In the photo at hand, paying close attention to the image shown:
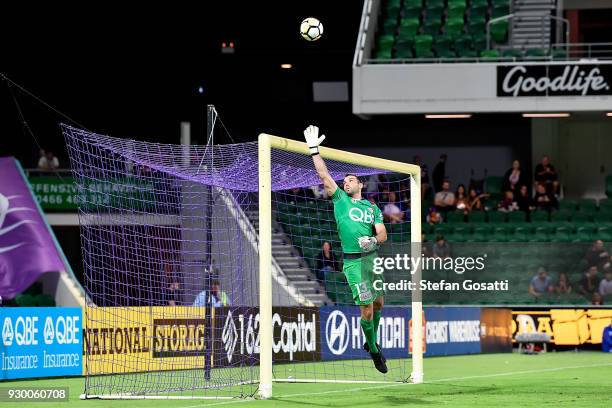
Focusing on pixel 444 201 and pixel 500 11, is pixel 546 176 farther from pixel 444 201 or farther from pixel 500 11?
pixel 500 11

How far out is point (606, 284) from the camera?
26188 millimetres

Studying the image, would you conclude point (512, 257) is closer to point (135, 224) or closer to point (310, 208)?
point (310, 208)

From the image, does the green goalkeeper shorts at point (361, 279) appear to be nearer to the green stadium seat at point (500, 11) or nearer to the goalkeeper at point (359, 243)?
the goalkeeper at point (359, 243)

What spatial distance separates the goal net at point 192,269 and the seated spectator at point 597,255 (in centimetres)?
694

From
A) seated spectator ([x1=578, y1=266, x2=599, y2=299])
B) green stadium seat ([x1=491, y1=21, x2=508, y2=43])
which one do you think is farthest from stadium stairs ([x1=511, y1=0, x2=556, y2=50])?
seated spectator ([x1=578, y1=266, x2=599, y2=299])

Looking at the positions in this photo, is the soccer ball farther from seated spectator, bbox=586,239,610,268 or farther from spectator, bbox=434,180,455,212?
spectator, bbox=434,180,455,212

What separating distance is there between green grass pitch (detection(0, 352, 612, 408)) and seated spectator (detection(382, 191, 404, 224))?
5.58 meters

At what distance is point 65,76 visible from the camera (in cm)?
3669

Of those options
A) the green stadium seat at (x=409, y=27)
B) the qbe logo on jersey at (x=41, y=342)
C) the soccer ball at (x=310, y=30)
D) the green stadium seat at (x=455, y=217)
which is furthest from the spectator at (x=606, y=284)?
the qbe logo on jersey at (x=41, y=342)

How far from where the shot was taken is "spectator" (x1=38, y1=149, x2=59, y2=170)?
1280 inches

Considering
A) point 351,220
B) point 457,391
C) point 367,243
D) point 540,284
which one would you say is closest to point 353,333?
point 540,284

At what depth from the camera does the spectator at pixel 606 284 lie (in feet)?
85.8

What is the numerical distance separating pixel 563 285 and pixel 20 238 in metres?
12.9

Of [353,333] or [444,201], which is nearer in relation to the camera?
[353,333]
